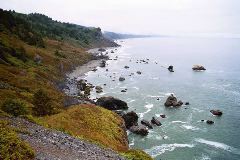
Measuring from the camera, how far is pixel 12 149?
2558cm

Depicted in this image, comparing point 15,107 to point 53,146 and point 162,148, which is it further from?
point 162,148

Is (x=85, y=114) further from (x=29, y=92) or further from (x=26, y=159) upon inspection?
(x=26, y=159)

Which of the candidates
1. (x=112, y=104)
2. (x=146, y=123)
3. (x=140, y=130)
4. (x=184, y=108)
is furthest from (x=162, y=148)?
(x=184, y=108)

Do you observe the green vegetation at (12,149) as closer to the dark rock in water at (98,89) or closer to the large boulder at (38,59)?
the dark rock in water at (98,89)

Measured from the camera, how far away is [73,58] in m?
198

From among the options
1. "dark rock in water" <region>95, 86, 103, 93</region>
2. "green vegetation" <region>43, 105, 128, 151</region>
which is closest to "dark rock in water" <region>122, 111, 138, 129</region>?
"green vegetation" <region>43, 105, 128, 151</region>

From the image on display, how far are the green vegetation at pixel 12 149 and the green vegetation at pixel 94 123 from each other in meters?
29.2

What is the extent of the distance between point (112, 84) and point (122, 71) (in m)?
39.8

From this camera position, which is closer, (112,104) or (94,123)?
(94,123)

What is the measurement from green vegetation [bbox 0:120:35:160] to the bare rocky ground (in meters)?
1.25

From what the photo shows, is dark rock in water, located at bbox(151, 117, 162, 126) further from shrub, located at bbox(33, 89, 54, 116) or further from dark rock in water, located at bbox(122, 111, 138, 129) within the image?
shrub, located at bbox(33, 89, 54, 116)

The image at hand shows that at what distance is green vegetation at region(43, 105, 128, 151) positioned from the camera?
58.4 metres

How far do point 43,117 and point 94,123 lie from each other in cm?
1219

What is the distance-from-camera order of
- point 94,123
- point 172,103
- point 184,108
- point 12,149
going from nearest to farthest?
point 12,149
point 94,123
point 184,108
point 172,103
